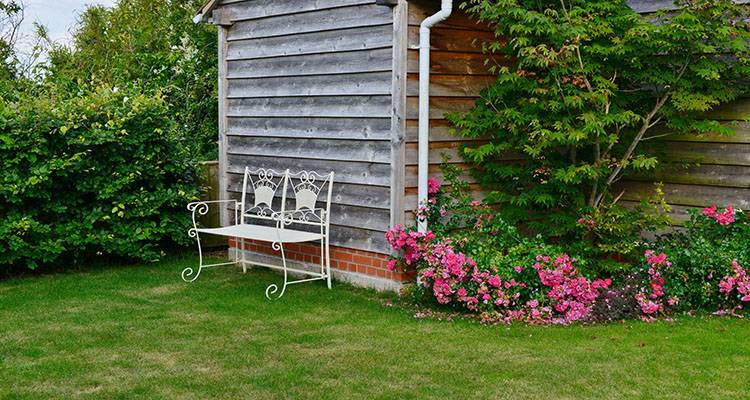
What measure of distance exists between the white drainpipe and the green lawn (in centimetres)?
95

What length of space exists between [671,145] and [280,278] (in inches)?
142

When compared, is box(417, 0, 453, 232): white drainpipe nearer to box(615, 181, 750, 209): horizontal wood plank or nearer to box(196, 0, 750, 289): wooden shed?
box(196, 0, 750, 289): wooden shed

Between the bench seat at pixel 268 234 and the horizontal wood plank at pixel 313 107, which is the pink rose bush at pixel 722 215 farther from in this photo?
the bench seat at pixel 268 234

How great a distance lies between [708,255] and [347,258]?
9.73 feet

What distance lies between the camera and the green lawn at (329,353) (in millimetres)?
5215

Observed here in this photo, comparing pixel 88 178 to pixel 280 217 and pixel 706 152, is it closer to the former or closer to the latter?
pixel 280 217

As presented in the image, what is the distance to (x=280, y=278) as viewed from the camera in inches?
344

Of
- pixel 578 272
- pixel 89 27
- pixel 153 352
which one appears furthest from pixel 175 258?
pixel 89 27

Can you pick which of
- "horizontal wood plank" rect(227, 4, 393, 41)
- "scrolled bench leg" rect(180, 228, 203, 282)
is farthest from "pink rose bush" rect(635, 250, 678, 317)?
"scrolled bench leg" rect(180, 228, 203, 282)

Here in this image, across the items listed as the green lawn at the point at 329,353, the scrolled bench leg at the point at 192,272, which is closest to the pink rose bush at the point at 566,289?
the green lawn at the point at 329,353

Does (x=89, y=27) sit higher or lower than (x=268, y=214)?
higher

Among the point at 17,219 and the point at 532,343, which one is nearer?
the point at 532,343

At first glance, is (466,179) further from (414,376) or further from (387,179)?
(414,376)

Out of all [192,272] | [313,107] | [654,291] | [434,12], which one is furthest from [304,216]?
[654,291]
